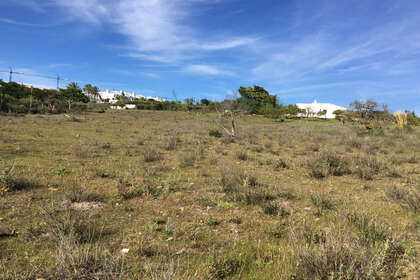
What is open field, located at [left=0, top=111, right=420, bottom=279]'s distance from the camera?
2.72 metres

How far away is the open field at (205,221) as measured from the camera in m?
2.72

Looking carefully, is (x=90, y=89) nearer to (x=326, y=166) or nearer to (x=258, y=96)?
(x=258, y=96)

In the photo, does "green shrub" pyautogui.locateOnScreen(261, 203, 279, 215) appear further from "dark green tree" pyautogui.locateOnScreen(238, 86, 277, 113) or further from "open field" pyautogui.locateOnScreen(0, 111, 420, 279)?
"dark green tree" pyautogui.locateOnScreen(238, 86, 277, 113)

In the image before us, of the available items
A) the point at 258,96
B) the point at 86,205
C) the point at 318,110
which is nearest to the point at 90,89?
the point at 258,96

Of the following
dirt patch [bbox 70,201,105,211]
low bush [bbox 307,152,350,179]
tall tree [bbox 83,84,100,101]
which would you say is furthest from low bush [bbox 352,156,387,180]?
tall tree [bbox 83,84,100,101]

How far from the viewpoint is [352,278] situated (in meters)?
2.47

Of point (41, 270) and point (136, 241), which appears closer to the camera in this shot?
point (41, 270)

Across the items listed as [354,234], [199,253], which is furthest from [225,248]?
[354,234]

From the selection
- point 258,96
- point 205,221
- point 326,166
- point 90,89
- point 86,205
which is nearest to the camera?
point 205,221

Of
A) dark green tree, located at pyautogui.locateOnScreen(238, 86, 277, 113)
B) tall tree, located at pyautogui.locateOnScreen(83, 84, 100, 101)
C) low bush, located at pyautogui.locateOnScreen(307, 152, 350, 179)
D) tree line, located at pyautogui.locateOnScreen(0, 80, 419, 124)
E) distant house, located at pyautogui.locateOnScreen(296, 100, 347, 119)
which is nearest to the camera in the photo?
low bush, located at pyautogui.locateOnScreen(307, 152, 350, 179)

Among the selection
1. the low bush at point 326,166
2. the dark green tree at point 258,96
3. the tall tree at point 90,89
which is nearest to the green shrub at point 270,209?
the low bush at point 326,166

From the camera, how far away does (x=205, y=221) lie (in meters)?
4.37

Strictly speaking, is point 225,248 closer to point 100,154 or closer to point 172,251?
point 172,251

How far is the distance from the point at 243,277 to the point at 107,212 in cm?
300
